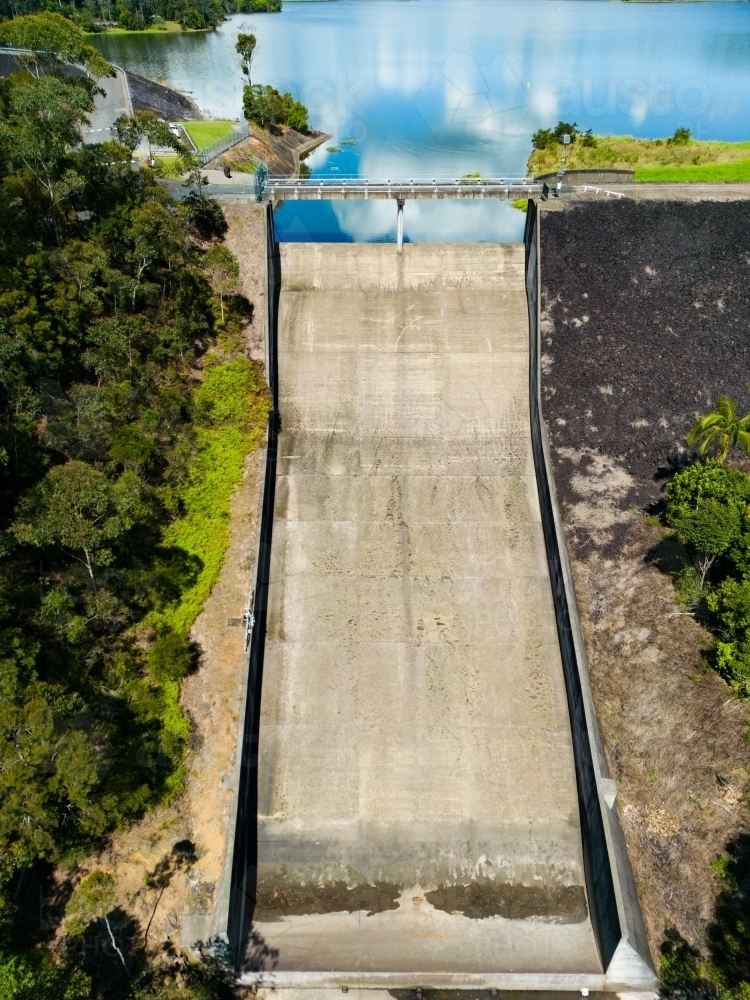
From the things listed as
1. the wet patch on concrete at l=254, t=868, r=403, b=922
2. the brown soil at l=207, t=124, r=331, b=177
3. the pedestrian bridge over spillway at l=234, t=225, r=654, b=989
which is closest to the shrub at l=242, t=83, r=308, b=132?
the brown soil at l=207, t=124, r=331, b=177

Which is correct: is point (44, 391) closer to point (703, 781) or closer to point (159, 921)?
point (159, 921)

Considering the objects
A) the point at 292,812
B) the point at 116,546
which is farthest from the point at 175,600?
the point at 292,812

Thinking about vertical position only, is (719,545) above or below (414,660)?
above

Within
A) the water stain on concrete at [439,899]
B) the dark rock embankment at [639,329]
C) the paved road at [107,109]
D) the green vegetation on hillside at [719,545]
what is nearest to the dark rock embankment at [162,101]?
the paved road at [107,109]

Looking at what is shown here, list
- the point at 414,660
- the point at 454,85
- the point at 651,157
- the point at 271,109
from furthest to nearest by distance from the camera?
the point at 454,85 → the point at 271,109 → the point at 651,157 → the point at 414,660

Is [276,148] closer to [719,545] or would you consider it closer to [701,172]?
[701,172]

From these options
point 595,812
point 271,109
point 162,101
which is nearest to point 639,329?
point 595,812

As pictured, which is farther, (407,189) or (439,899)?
(407,189)
